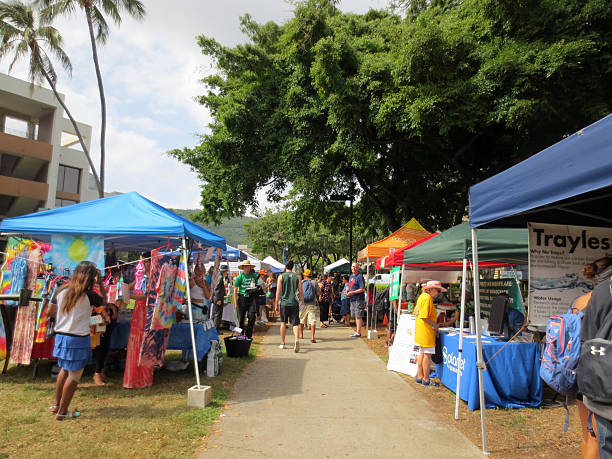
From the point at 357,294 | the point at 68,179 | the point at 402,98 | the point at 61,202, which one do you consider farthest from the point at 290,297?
the point at 68,179

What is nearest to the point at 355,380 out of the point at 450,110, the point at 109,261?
the point at 109,261

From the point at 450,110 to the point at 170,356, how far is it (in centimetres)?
898

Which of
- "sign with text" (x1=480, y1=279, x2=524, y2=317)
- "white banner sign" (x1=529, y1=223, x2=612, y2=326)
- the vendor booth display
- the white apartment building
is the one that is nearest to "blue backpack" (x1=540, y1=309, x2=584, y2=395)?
"white banner sign" (x1=529, y1=223, x2=612, y2=326)

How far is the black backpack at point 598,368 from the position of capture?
228 cm

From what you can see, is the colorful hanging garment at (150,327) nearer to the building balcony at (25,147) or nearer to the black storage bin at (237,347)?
the black storage bin at (237,347)

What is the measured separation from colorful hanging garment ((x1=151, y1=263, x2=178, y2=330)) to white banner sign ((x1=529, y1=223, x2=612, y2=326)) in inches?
181

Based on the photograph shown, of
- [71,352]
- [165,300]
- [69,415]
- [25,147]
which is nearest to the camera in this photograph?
[71,352]

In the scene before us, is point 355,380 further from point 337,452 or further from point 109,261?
point 109,261

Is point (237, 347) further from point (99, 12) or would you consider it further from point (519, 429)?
point (99, 12)

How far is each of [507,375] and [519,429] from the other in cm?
105

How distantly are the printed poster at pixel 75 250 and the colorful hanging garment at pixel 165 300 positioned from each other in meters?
1.02

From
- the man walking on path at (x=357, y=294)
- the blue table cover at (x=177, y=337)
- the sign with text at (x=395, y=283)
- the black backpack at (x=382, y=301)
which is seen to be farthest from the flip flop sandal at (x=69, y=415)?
the black backpack at (x=382, y=301)

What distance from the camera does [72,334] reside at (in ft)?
15.6

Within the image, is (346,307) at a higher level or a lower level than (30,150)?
lower
